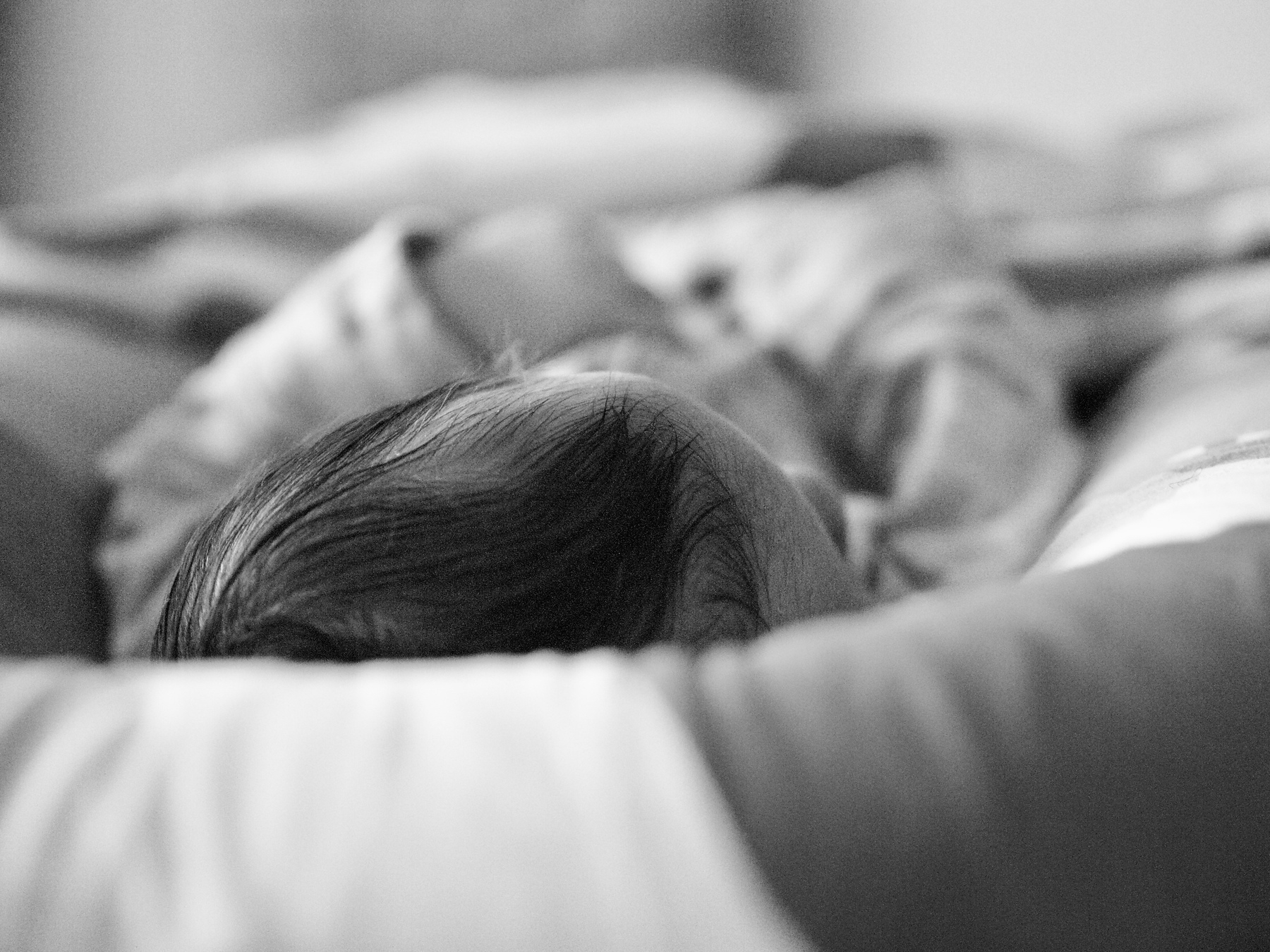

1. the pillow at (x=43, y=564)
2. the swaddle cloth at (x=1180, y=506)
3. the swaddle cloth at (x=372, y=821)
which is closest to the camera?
the swaddle cloth at (x=372, y=821)

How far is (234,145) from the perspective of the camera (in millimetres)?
2139

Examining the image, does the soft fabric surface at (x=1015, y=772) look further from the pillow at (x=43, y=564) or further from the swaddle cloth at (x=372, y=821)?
the pillow at (x=43, y=564)

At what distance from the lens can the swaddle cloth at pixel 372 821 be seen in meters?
0.25

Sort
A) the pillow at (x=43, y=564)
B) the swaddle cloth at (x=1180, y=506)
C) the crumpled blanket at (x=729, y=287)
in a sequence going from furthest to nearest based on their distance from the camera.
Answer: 1. the crumpled blanket at (x=729, y=287)
2. the pillow at (x=43, y=564)
3. the swaddle cloth at (x=1180, y=506)

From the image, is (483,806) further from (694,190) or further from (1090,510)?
(694,190)

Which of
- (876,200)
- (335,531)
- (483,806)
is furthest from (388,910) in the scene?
(876,200)

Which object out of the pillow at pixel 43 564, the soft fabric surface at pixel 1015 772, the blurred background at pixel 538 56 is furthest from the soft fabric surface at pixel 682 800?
the blurred background at pixel 538 56

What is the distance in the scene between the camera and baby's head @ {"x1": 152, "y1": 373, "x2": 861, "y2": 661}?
0.36 metres

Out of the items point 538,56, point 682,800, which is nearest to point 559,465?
point 682,800

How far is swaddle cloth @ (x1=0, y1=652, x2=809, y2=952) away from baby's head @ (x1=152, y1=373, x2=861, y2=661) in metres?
Answer: 0.06

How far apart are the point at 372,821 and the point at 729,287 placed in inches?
27.6

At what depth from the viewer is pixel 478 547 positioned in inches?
14.2

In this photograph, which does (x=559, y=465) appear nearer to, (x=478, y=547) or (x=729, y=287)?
(x=478, y=547)

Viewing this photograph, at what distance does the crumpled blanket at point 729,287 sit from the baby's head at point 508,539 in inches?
6.7
